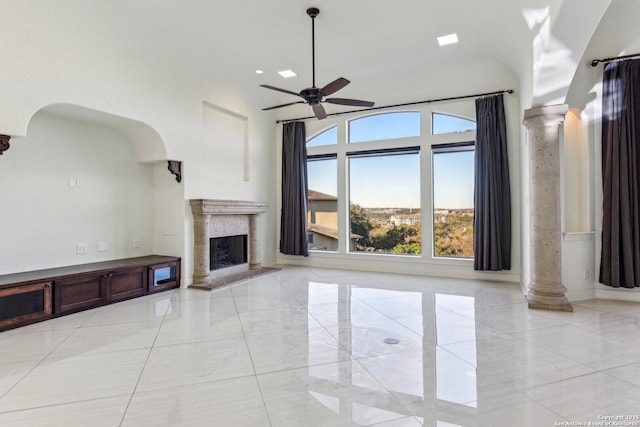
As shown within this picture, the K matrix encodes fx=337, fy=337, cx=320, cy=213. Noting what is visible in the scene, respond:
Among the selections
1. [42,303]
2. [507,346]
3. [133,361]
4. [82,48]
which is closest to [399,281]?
[507,346]

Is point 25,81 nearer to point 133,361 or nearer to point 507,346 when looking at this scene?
point 133,361

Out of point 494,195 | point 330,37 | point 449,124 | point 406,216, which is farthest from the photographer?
point 406,216

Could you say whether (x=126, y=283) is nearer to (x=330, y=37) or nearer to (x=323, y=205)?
(x=323, y=205)

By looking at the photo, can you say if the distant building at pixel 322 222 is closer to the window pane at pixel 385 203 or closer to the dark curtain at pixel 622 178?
the window pane at pixel 385 203

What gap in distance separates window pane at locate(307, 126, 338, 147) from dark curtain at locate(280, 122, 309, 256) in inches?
10.2

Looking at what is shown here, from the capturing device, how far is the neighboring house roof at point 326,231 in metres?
7.25

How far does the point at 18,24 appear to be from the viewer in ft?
11.3

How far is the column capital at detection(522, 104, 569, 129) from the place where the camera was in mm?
4172

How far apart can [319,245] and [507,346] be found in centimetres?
491

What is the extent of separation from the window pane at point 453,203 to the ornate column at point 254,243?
350cm

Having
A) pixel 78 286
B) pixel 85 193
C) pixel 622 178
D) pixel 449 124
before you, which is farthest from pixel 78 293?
pixel 622 178

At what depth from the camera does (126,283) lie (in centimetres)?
469

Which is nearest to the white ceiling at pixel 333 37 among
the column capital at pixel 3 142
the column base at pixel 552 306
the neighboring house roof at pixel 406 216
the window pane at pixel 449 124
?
the window pane at pixel 449 124

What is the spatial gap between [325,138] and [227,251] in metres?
3.22
